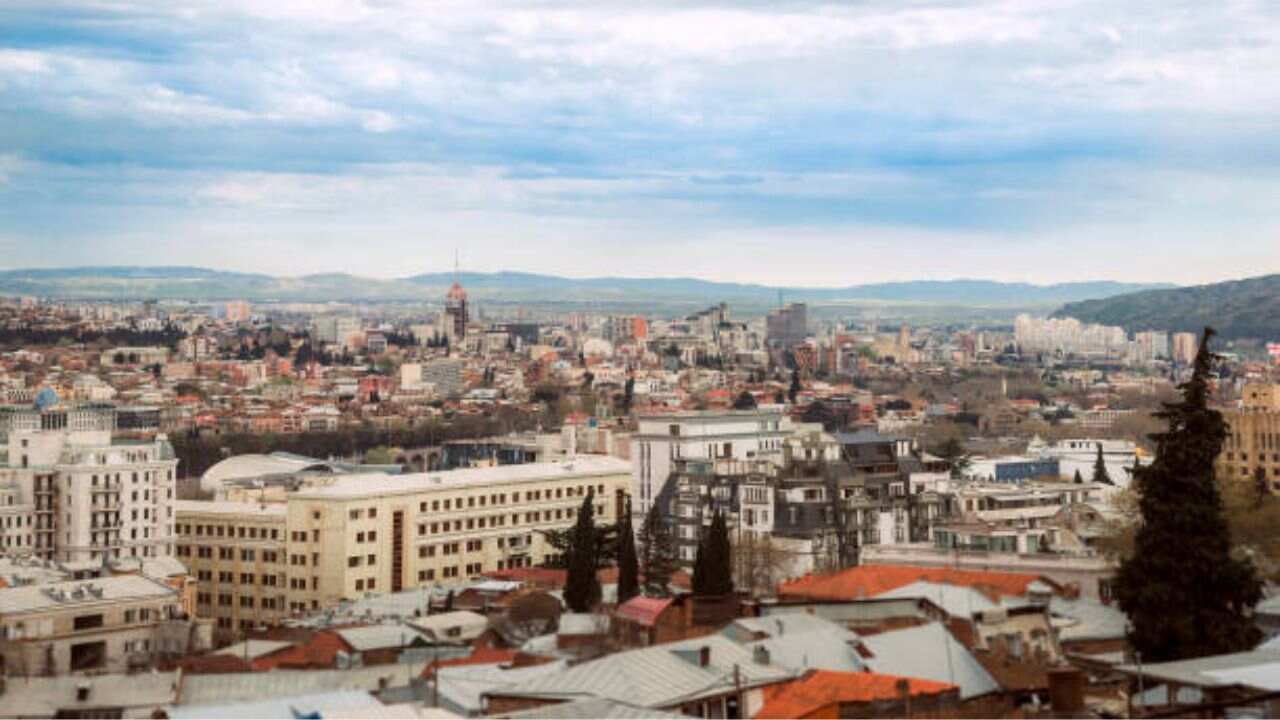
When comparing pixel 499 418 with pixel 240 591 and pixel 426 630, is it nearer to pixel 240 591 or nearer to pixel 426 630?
pixel 240 591

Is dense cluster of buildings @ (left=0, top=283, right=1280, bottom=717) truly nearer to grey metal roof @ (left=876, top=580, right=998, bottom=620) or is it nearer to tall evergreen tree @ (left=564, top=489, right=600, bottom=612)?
grey metal roof @ (left=876, top=580, right=998, bottom=620)

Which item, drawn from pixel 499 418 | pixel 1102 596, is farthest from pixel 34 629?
pixel 499 418

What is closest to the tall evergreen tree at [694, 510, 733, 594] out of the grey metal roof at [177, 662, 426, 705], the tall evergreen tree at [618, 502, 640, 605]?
the tall evergreen tree at [618, 502, 640, 605]

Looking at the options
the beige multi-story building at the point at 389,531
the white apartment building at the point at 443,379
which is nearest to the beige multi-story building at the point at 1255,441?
the beige multi-story building at the point at 389,531

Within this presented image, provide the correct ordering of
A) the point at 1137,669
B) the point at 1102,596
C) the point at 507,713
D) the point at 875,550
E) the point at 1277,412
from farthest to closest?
the point at 1277,412 → the point at 875,550 → the point at 1102,596 → the point at 507,713 → the point at 1137,669

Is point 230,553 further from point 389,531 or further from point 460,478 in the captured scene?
point 460,478

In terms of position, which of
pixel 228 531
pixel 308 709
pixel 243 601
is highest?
pixel 308 709

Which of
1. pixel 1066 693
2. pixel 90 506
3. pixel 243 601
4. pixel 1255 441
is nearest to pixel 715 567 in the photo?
pixel 1066 693

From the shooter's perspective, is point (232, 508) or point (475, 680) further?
point (232, 508)
